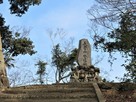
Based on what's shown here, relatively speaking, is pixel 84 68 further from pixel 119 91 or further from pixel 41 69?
pixel 41 69

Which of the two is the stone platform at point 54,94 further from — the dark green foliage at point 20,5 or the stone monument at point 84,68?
the dark green foliage at point 20,5

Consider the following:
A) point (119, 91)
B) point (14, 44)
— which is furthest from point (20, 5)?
point (119, 91)

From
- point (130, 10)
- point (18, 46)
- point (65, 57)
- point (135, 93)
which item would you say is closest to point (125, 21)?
point (130, 10)

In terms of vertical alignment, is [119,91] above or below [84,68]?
below

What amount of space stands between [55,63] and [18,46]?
7.97 meters

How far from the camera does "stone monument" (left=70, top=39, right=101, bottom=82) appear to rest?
58.1ft

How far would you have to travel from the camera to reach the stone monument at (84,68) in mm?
17703

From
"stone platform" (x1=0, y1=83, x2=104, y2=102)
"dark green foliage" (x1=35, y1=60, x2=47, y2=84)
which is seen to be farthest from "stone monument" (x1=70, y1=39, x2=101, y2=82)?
"dark green foliage" (x1=35, y1=60, x2=47, y2=84)

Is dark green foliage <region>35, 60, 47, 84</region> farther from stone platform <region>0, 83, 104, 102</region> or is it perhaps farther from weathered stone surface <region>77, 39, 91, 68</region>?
stone platform <region>0, 83, 104, 102</region>

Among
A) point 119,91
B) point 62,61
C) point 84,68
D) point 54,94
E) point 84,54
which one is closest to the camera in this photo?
point 54,94

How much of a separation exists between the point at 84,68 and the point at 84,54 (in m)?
0.95

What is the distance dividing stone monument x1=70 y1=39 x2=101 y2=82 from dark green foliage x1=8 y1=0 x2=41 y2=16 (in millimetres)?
3530

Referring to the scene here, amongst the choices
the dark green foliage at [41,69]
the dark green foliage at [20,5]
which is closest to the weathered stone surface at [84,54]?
the dark green foliage at [20,5]

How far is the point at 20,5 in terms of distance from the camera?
2059cm
